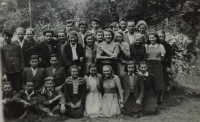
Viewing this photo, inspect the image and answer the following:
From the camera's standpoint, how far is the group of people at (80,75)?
3857 millimetres

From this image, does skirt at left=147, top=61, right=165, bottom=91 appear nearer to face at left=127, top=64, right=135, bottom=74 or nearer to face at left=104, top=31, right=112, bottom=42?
face at left=127, top=64, right=135, bottom=74

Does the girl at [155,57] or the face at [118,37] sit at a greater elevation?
the face at [118,37]

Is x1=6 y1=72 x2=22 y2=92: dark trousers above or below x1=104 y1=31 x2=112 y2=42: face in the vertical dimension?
below

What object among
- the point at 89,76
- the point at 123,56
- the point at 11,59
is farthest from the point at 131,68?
the point at 11,59

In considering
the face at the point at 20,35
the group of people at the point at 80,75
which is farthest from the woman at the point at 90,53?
the face at the point at 20,35

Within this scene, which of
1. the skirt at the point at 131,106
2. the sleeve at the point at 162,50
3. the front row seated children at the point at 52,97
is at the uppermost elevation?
the sleeve at the point at 162,50

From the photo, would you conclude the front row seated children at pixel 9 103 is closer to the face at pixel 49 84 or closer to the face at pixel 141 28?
the face at pixel 49 84

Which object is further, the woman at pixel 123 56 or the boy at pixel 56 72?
the woman at pixel 123 56

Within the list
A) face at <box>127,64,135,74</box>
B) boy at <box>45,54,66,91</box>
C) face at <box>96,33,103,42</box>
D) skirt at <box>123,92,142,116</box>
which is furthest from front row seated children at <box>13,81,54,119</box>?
face at <box>127,64,135,74</box>

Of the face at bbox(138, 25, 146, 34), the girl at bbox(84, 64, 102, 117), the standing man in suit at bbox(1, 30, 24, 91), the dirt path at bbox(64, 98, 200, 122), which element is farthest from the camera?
the face at bbox(138, 25, 146, 34)

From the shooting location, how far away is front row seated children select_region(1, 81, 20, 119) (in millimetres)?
3666

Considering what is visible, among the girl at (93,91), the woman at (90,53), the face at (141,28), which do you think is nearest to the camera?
the girl at (93,91)

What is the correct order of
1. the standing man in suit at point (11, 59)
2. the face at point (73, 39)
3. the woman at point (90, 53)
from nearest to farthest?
the standing man in suit at point (11, 59) → the face at point (73, 39) → the woman at point (90, 53)

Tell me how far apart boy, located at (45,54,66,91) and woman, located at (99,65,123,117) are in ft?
2.30
